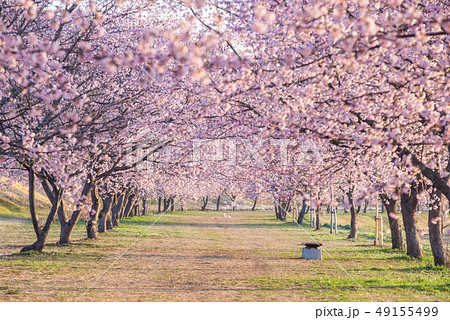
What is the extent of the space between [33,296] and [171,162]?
982 centimetres

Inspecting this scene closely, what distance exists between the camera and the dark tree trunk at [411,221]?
21.3 metres

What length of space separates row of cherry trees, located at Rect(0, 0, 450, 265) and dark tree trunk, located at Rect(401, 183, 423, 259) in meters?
Answer: 0.06

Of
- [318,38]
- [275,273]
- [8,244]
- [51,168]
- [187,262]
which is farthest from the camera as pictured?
[8,244]

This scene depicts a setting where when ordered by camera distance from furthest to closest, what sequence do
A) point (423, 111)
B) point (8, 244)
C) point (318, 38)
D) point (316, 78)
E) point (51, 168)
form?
point (8, 244), point (318, 38), point (51, 168), point (316, 78), point (423, 111)

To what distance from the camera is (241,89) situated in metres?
11.0

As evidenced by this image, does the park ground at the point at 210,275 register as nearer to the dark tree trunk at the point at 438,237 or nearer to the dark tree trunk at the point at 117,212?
the dark tree trunk at the point at 438,237

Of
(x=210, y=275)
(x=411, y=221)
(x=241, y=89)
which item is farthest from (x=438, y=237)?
(x=241, y=89)

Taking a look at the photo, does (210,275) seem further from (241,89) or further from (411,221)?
(411,221)

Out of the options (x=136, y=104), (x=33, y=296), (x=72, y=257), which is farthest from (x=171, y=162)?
(x=33, y=296)

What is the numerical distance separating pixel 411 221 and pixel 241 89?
570 inches

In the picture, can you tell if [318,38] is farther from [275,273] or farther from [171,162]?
[171,162]

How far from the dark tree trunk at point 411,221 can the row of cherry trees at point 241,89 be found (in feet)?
0.20

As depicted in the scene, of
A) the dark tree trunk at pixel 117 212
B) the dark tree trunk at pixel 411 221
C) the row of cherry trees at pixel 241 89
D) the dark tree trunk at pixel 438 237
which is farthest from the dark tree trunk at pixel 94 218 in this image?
the dark tree trunk at pixel 438 237

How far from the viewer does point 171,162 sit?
20891 mm
